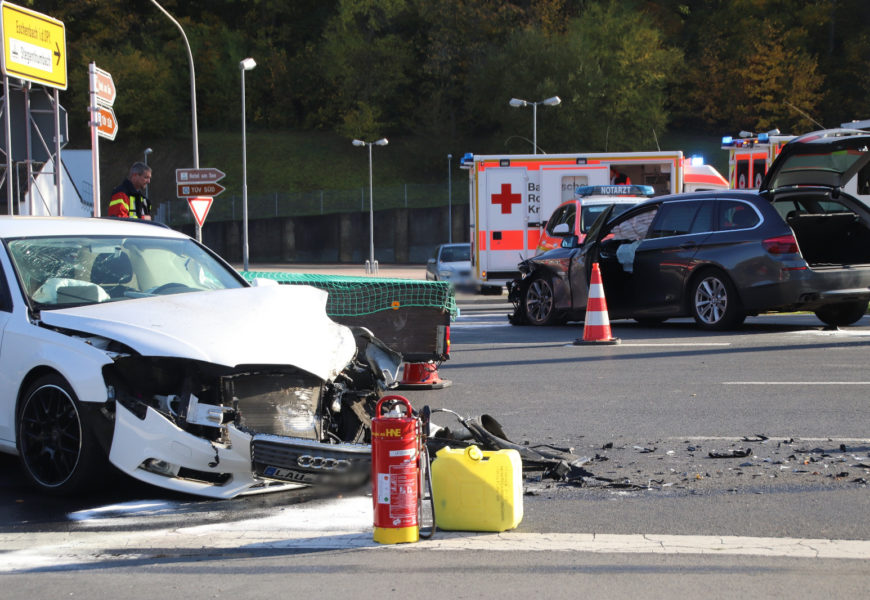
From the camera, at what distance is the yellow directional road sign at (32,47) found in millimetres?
18344

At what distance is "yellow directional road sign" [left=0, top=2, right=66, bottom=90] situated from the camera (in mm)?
18344

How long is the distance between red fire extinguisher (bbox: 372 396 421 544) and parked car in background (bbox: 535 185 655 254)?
50.9 feet

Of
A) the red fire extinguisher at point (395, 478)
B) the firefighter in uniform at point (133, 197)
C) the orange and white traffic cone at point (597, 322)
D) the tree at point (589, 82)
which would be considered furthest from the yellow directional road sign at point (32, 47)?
the tree at point (589, 82)

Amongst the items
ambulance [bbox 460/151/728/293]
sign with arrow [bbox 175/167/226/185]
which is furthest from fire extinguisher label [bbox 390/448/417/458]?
ambulance [bbox 460/151/728/293]

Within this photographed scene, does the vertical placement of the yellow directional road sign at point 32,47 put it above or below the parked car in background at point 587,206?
above

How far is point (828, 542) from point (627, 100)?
62.7m

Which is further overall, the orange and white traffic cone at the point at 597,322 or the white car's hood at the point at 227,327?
the orange and white traffic cone at the point at 597,322

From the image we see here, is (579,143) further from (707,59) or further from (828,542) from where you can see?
(828,542)

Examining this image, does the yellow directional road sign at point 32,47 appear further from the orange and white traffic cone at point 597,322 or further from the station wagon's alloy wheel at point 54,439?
the station wagon's alloy wheel at point 54,439

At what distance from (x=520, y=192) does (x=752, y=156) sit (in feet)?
16.6

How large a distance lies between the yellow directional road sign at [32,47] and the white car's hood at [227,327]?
44.2ft

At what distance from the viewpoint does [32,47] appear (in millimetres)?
19172

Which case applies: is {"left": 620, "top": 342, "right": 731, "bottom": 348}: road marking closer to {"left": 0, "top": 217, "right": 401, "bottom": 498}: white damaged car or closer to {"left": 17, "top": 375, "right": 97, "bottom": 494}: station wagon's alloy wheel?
{"left": 0, "top": 217, "right": 401, "bottom": 498}: white damaged car

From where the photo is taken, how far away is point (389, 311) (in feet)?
30.2
